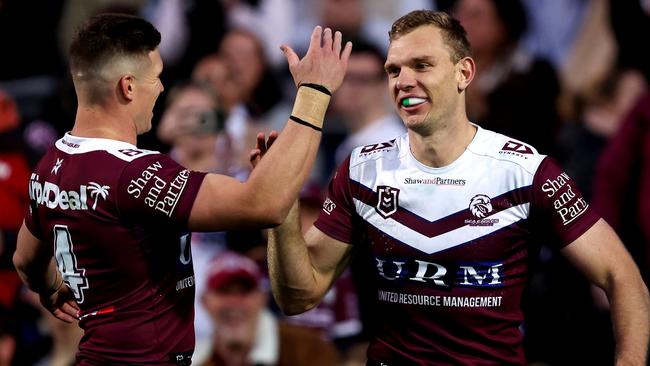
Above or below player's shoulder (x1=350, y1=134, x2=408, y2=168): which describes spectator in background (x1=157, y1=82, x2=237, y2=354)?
below

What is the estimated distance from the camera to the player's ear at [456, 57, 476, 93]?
213 inches

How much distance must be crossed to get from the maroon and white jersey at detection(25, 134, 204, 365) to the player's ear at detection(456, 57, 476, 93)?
4.08 ft

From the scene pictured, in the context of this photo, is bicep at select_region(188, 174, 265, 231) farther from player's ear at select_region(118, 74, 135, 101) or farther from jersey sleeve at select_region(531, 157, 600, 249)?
jersey sleeve at select_region(531, 157, 600, 249)

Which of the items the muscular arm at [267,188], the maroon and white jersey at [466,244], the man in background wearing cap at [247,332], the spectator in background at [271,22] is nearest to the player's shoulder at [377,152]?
the maroon and white jersey at [466,244]

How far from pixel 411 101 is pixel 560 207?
729 mm

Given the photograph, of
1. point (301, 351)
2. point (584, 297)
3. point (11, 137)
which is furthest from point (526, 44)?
point (11, 137)

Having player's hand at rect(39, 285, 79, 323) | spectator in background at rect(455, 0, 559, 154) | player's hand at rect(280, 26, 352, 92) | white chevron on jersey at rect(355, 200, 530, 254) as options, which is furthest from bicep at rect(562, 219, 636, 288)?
spectator in background at rect(455, 0, 559, 154)

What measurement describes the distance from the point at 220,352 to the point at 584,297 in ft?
7.65

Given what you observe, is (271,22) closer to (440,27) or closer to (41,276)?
(440,27)

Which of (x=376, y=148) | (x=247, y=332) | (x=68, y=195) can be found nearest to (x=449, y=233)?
(x=376, y=148)

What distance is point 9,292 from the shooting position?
809cm

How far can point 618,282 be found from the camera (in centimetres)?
518

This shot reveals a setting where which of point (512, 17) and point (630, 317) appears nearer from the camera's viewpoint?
point (630, 317)

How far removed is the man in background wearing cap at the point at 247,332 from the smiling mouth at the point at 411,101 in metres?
2.81
